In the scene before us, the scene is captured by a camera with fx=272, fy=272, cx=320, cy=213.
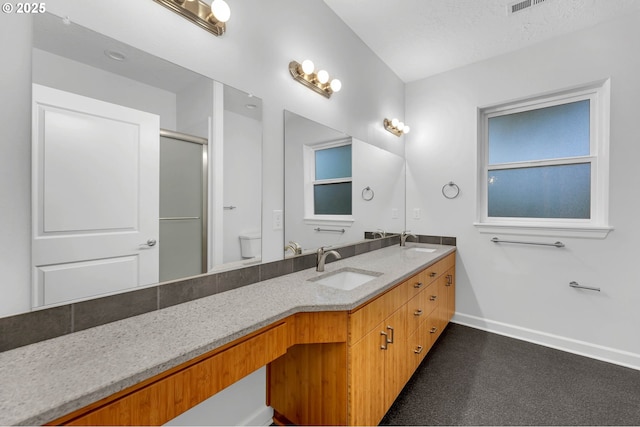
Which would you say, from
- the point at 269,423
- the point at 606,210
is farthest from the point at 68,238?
the point at 606,210

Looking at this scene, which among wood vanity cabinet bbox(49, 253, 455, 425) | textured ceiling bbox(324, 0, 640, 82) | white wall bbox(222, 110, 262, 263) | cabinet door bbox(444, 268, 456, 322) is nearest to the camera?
wood vanity cabinet bbox(49, 253, 455, 425)

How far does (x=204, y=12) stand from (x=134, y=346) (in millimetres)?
1413

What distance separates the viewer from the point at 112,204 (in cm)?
103

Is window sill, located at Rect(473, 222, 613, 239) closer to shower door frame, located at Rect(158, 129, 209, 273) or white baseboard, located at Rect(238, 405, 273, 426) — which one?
white baseboard, located at Rect(238, 405, 273, 426)

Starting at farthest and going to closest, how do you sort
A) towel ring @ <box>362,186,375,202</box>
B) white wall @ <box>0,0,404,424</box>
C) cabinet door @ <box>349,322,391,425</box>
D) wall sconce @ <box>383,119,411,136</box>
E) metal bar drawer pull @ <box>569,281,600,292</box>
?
wall sconce @ <box>383,119,411,136</box> < towel ring @ <box>362,186,375,202</box> < metal bar drawer pull @ <box>569,281,600,292</box> < cabinet door @ <box>349,322,391,425</box> < white wall @ <box>0,0,404,424</box>

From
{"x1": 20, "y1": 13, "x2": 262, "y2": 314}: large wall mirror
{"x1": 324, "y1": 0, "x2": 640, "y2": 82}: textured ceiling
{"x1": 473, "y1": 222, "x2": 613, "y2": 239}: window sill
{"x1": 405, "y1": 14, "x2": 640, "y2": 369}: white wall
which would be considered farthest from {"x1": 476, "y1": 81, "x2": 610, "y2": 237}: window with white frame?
{"x1": 20, "y1": 13, "x2": 262, "y2": 314}: large wall mirror

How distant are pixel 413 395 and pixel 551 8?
2924mm

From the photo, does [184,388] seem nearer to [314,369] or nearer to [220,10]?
[314,369]

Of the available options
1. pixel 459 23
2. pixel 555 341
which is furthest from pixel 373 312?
pixel 459 23

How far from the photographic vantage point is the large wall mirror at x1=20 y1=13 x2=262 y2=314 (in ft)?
2.96

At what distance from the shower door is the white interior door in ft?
0.13

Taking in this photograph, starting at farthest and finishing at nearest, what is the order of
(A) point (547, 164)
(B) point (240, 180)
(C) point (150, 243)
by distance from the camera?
(A) point (547, 164)
(B) point (240, 180)
(C) point (150, 243)

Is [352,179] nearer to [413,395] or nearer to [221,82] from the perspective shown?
[221,82]

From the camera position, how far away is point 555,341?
2.38 metres
